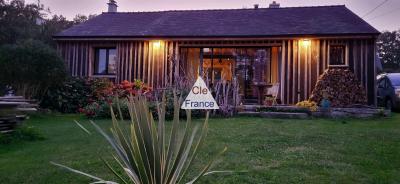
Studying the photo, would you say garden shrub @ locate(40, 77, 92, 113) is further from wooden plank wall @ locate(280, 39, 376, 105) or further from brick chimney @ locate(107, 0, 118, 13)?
brick chimney @ locate(107, 0, 118, 13)

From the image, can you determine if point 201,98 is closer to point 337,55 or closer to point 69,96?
point 69,96

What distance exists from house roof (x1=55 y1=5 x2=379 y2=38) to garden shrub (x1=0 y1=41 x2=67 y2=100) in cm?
372

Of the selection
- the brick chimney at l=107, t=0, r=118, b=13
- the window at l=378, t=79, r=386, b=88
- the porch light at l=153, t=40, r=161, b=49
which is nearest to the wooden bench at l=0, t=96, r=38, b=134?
the porch light at l=153, t=40, r=161, b=49

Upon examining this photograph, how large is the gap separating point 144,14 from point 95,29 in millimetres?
3151

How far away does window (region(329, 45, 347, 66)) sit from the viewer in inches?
559

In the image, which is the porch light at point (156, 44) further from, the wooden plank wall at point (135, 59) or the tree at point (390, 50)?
the tree at point (390, 50)

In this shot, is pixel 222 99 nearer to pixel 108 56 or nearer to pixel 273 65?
pixel 273 65

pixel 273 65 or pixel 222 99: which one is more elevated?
pixel 273 65

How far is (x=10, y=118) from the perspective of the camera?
7047 millimetres

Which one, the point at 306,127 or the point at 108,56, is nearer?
the point at 306,127

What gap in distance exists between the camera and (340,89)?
12.8 metres

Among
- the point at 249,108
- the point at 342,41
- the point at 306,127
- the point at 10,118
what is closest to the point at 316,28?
the point at 342,41

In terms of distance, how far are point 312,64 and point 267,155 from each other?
31.2ft

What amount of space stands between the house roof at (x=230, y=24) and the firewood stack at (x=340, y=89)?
1557 mm
